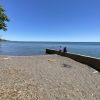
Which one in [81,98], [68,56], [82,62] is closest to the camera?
[81,98]

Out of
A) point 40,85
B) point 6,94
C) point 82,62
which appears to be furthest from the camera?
point 82,62

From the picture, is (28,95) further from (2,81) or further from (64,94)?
(2,81)

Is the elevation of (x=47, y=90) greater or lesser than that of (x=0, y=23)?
lesser

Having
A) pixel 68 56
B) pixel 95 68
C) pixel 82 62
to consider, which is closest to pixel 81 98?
pixel 95 68

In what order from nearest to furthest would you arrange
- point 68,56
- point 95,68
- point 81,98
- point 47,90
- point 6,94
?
point 6,94, point 81,98, point 47,90, point 95,68, point 68,56

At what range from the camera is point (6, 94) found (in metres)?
7.47

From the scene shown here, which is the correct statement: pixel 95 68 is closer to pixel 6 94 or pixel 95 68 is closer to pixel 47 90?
pixel 47 90

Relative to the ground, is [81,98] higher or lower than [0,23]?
lower

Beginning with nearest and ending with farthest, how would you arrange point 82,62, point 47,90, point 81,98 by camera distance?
point 81,98
point 47,90
point 82,62

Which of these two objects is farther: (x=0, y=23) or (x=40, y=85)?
(x=40, y=85)

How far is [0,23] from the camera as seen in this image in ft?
25.4

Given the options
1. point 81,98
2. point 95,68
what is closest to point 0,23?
point 81,98

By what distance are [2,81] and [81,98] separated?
14.8 feet

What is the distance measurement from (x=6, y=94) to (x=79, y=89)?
3.95 m
